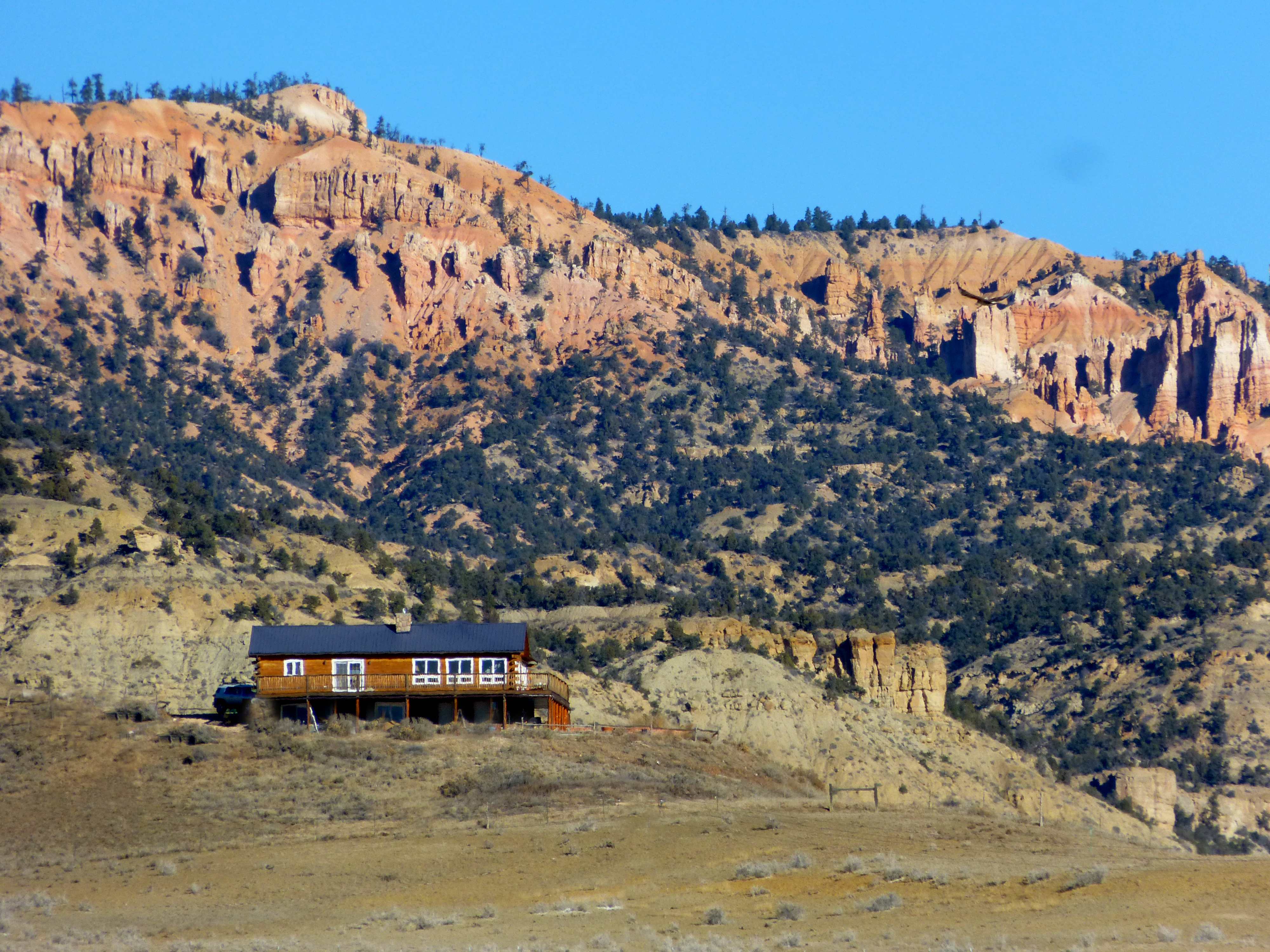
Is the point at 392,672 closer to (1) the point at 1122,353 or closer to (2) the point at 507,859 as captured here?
(2) the point at 507,859

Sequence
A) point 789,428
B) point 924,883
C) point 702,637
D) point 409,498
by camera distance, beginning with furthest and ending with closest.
→ 1. point 789,428
2. point 409,498
3. point 702,637
4. point 924,883

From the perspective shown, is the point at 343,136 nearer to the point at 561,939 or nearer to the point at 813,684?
the point at 813,684

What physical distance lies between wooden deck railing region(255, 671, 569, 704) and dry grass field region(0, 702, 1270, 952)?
9.09 ft

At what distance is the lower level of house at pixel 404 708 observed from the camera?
194 ft

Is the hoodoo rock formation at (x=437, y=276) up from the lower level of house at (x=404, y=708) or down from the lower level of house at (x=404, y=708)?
up

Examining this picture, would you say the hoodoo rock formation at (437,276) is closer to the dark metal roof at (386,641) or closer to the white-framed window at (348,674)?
the dark metal roof at (386,641)

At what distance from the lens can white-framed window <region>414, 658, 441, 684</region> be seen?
59.8m

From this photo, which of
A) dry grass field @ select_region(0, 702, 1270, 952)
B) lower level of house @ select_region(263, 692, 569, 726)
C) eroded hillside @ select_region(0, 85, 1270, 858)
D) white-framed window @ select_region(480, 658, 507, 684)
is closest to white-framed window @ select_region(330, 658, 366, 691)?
lower level of house @ select_region(263, 692, 569, 726)

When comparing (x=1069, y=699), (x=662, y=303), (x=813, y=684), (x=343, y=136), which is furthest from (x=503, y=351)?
(x=813, y=684)

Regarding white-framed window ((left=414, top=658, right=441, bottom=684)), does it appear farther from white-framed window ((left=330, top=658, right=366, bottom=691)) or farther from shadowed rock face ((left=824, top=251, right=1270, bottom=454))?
shadowed rock face ((left=824, top=251, right=1270, bottom=454))

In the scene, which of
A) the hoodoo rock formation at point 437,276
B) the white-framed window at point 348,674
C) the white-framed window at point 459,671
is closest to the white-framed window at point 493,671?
the white-framed window at point 459,671

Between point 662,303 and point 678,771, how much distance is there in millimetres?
134919

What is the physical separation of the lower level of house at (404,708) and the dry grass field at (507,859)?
3200 millimetres

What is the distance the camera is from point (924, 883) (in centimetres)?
3397
